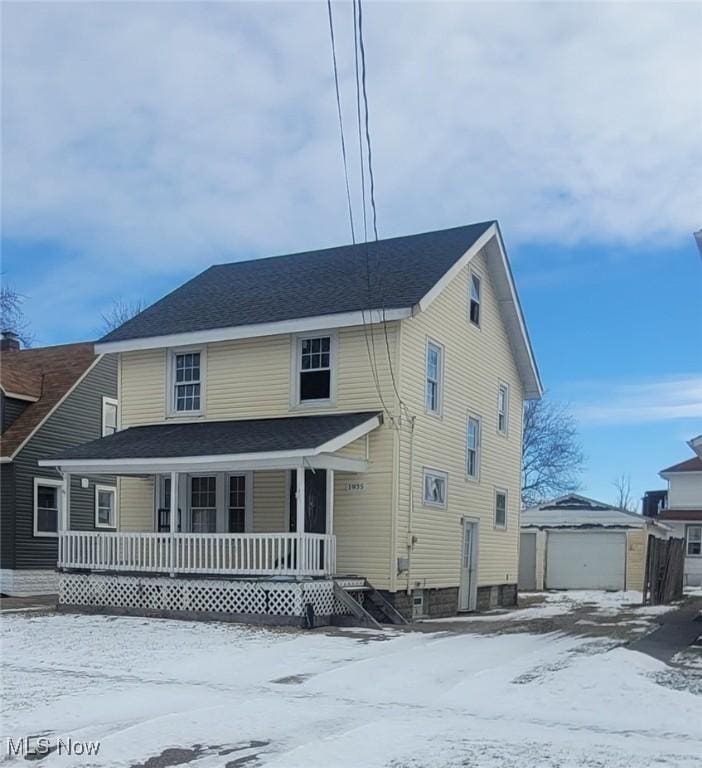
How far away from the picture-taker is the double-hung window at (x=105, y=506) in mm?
25594

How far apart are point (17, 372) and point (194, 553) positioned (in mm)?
11089

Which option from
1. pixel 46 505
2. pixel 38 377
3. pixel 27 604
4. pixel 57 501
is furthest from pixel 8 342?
pixel 27 604

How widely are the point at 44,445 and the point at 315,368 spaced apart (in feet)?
31.2

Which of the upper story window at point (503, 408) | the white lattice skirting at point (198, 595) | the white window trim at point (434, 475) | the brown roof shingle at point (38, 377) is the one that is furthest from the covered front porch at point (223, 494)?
the upper story window at point (503, 408)

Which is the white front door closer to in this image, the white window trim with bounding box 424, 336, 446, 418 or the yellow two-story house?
the yellow two-story house

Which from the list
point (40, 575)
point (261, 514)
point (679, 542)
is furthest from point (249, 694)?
point (679, 542)

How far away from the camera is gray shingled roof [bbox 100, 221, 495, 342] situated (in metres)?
17.7

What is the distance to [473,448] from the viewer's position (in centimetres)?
2075

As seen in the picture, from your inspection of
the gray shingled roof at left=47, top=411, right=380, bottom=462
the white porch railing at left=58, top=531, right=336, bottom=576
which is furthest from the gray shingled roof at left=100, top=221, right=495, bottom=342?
the white porch railing at left=58, top=531, right=336, bottom=576

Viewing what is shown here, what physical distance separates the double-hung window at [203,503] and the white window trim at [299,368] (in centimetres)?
245

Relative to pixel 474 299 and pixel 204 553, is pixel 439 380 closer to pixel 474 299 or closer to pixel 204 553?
pixel 474 299

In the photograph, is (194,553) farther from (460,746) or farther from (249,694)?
(460,746)

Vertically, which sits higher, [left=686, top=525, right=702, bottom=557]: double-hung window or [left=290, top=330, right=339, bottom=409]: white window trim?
[left=290, top=330, right=339, bottom=409]: white window trim

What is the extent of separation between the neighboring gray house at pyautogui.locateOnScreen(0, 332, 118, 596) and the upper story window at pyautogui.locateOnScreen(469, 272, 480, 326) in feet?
32.8
